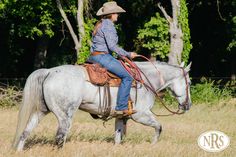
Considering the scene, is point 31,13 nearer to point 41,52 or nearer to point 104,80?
point 41,52

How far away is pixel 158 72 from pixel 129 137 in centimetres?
207

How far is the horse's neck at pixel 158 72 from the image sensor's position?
41.0 feet

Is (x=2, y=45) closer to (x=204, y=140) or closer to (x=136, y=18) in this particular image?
(x=136, y=18)

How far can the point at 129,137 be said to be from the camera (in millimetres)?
13961

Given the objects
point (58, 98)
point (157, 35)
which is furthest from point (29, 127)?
point (157, 35)

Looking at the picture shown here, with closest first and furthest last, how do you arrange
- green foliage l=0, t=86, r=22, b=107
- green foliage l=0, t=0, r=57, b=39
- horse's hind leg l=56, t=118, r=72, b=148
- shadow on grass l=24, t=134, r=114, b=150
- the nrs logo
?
the nrs logo → horse's hind leg l=56, t=118, r=72, b=148 → shadow on grass l=24, t=134, r=114, b=150 → green foliage l=0, t=86, r=22, b=107 → green foliage l=0, t=0, r=57, b=39

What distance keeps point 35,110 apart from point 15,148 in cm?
77

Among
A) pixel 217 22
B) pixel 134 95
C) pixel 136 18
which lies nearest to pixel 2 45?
pixel 136 18

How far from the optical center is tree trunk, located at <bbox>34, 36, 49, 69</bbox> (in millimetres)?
34219

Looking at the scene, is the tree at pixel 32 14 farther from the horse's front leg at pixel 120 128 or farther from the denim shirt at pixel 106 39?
the denim shirt at pixel 106 39

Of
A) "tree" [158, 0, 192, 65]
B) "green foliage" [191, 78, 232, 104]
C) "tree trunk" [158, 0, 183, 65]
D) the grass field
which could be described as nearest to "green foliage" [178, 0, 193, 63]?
"tree" [158, 0, 192, 65]

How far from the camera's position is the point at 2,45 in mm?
35812

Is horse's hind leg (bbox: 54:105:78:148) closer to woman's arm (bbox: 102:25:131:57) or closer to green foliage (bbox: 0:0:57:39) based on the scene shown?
woman's arm (bbox: 102:25:131:57)

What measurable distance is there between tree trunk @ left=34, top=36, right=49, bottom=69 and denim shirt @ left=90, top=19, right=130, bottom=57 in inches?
892
